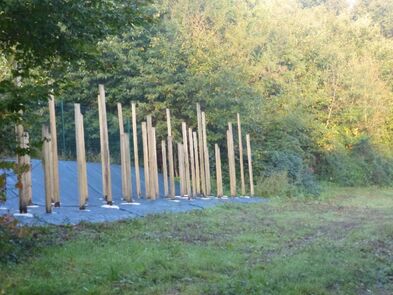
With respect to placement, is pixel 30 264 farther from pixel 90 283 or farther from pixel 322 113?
pixel 322 113

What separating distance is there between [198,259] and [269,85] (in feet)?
74.4

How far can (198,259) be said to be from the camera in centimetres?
782

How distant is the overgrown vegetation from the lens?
22219 millimetres

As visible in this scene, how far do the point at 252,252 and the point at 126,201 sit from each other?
612 centimetres

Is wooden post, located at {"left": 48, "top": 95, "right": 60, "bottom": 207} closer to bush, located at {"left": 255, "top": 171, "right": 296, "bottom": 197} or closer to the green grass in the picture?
the green grass

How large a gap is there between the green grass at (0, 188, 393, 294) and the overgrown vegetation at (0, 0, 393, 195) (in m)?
4.88

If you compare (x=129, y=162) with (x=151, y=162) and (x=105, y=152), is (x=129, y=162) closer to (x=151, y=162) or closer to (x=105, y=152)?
(x=151, y=162)

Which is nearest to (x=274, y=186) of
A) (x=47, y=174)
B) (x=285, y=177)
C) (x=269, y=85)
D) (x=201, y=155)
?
(x=285, y=177)

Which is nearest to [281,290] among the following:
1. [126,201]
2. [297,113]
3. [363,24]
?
[126,201]

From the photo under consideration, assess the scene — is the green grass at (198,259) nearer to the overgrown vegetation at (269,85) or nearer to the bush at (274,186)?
the overgrown vegetation at (269,85)

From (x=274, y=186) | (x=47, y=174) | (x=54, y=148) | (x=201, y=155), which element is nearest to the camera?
(x=47, y=174)

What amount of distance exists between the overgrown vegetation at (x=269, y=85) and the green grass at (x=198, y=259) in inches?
192

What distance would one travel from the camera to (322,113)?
32219mm

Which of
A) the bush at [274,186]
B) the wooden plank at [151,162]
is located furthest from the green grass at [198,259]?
the bush at [274,186]
